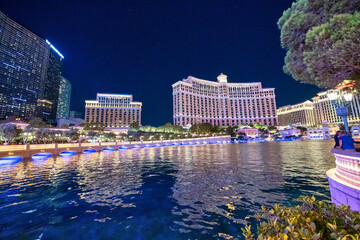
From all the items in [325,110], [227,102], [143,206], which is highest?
[227,102]

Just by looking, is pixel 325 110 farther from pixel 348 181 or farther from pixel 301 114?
pixel 348 181

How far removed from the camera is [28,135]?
6006 centimetres

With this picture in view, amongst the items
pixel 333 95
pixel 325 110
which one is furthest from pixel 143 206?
pixel 325 110

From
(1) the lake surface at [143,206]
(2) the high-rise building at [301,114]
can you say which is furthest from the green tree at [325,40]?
(2) the high-rise building at [301,114]

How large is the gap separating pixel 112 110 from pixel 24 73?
69.3 meters

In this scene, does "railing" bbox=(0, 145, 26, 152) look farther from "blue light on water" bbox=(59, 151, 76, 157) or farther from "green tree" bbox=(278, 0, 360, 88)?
"green tree" bbox=(278, 0, 360, 88)

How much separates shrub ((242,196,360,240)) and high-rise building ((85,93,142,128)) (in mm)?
165870

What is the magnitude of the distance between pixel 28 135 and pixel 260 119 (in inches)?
7001

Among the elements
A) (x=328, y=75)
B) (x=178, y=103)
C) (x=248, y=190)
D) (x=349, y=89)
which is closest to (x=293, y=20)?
(x=328, y=75)

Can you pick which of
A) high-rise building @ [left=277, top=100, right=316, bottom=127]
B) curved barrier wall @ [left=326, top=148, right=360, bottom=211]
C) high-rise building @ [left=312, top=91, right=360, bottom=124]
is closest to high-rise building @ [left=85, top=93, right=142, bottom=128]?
curved barrier wall @ [left=326, top=148, right=360, bottom=211]

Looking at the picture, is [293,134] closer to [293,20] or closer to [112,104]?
[293,20]

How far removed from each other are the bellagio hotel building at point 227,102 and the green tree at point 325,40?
146491mm

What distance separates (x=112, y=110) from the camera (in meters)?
161

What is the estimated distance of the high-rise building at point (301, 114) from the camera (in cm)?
16450
